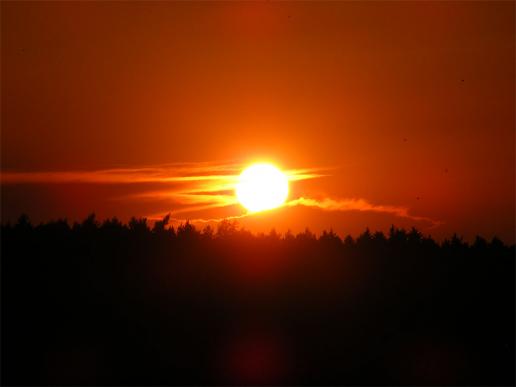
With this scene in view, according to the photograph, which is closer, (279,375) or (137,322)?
(279,375)

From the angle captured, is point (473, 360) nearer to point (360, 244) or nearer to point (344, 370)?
point (344, 370)

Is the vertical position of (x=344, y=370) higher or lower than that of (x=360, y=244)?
lower

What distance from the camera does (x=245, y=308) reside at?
208ft

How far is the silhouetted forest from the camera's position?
159 feet

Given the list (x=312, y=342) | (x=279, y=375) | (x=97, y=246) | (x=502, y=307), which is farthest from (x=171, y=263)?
(x=502, y=307)

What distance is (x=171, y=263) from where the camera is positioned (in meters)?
69.2

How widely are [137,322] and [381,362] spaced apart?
19.5 meters

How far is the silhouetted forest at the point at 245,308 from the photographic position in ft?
159

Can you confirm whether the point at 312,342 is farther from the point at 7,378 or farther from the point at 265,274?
the point at 7,378

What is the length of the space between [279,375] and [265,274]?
22.9 meters

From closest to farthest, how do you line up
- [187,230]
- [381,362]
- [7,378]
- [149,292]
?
[7,378]
[381,362]
[149,292]
[187,230]

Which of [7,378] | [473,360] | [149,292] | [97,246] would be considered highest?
[97,246]

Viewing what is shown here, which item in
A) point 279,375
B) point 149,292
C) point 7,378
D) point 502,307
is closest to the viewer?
point 7,378

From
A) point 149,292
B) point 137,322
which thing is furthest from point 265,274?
point 137,322
